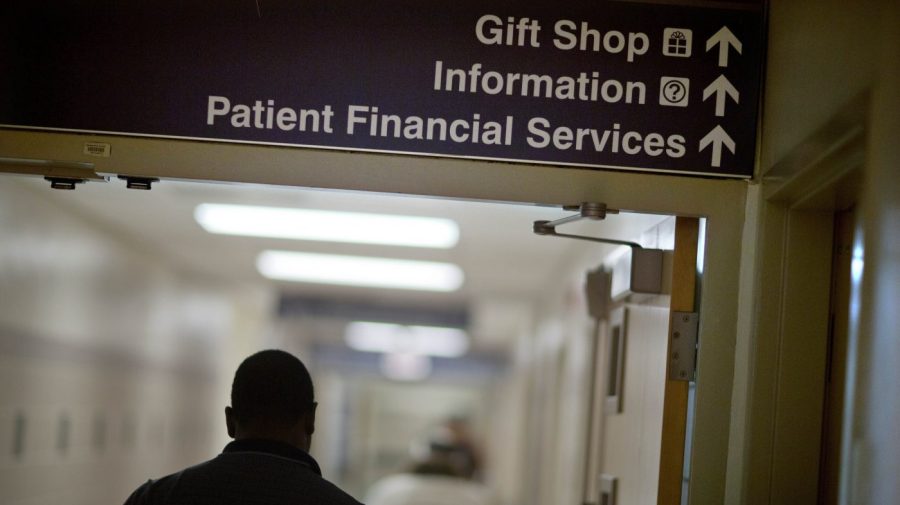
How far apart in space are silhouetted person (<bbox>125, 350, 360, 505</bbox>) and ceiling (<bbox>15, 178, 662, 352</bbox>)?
144cm

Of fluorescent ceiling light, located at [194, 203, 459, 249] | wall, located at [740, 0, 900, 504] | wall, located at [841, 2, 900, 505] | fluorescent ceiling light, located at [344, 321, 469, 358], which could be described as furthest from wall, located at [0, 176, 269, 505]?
wall, located at [841, 2, 900, 505]

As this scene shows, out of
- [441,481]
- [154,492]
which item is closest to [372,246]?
[441,481]

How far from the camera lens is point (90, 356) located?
287 inches

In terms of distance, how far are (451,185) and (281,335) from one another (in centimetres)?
1299

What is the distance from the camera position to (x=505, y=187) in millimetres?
2461

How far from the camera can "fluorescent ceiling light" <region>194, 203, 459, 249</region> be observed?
6.39m

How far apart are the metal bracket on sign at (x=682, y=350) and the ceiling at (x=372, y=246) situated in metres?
0.93

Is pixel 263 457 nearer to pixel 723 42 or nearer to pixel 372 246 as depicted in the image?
pixel 723 42

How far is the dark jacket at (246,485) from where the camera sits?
2078mm

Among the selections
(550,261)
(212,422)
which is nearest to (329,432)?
(212,422)

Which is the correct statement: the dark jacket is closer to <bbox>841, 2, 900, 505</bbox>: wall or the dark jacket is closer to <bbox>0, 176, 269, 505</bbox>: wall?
<bbox>841, 2, 900, 505</bbox>: wall

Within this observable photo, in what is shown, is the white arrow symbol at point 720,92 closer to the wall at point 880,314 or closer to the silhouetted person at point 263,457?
the wall at point 880,314

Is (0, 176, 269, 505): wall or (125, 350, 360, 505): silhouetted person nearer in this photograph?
(125, 350, 360, 505): silhouetted person

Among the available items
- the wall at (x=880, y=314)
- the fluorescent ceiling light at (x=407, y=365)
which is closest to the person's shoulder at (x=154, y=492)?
the wall at (x=880, y=314)
